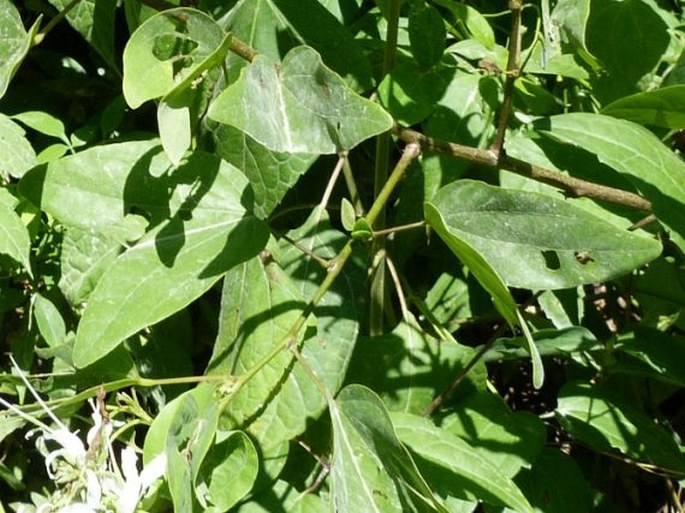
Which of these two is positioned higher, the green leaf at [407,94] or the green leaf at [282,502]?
the green leaf at [407,94]

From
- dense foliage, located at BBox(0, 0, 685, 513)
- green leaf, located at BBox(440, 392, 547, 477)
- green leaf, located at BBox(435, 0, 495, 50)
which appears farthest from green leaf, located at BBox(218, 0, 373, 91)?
green leaf, located at BBox(440, 392, 547, 477)

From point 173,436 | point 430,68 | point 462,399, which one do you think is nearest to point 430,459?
point 462,399

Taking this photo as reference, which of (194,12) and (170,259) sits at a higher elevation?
(194,12)

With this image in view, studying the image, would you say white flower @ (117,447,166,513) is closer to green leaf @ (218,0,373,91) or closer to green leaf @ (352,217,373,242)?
green leaf @ (352,217,373,242)

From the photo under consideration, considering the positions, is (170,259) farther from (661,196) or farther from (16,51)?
(661,196)

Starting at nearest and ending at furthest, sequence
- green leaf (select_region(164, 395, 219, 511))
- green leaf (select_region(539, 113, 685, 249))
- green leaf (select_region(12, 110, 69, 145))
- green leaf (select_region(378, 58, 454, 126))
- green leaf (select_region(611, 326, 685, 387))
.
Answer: green leaf (select_region(164, 395, 219, 511)) < green leaf (select_region(539, 113, 685, 249)) < green leaf (select_region(378, 58, 454, 126)) < green leaf (select_region(611, 326, 685, 387)) < green leaf (select_region(12, 110, 69, 145))

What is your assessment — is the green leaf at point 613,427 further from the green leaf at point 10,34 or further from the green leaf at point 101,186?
the green leaf at point 10,34

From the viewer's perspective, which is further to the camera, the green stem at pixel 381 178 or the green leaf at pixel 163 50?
the green stem at pixel 381 178

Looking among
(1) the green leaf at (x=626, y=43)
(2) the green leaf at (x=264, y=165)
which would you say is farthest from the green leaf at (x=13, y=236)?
(1) the green leaf at (x=626, y=43)
